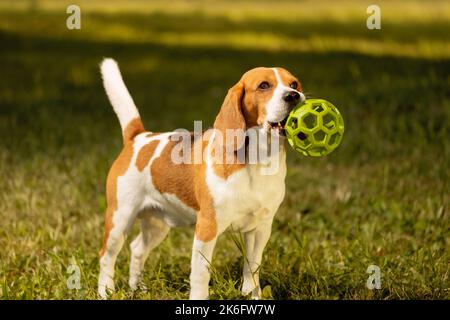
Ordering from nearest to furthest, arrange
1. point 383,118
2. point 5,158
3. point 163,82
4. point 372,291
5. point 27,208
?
point 372,291
point 27,208
point 5,158
point 383,118
point 163,82

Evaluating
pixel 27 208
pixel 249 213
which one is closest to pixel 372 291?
pixel 249 213

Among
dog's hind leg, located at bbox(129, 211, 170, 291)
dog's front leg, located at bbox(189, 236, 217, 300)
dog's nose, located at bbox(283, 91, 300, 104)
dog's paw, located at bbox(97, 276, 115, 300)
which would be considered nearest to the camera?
dog's nose, located at bbox(283, 91, 300, 104)

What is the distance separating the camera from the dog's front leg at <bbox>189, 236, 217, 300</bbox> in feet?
13.0

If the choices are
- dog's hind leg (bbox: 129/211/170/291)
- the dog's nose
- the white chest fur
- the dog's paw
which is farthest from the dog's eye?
the dog's paw

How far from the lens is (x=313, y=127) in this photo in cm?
377

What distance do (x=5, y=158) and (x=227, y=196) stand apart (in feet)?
12.9

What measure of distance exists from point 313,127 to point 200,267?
0.93m

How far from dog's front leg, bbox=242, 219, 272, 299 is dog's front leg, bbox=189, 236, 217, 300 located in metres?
0.29

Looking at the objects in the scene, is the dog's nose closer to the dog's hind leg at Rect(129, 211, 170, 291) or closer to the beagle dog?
the beagle dog

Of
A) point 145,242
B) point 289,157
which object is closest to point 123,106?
point 145,242

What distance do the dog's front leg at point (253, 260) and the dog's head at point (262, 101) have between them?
62cm

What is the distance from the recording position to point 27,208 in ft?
19.5

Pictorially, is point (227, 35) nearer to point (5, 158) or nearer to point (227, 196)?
point (5, 158)

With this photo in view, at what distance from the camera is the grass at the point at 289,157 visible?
15.2 ft
